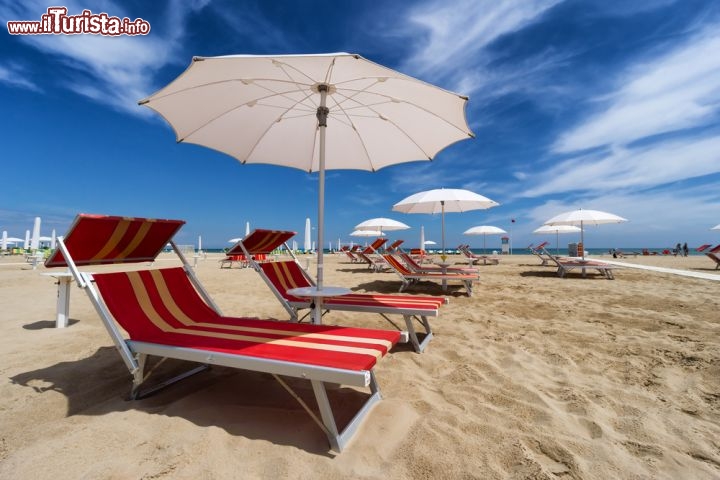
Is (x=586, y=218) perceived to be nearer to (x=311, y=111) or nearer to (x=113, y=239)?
(x=311, y=111)

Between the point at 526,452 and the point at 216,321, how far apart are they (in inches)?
95.3

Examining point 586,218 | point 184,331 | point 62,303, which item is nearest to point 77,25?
point 62,303

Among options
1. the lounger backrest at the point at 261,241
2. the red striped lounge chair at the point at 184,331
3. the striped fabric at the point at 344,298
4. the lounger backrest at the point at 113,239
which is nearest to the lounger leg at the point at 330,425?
the red striped lounge chair at the point at 184,331

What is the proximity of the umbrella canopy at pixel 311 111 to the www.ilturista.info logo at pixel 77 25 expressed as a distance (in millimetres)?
4786

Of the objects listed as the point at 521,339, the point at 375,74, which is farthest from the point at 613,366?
the point at 375,74

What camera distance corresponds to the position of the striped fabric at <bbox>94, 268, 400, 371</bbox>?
190cm

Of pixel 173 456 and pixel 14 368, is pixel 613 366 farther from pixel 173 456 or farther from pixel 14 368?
pixel 14 368

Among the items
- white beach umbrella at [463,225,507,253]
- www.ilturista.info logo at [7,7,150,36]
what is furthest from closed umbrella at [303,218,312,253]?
www.ilturista.info logo at [7,7,150,36]

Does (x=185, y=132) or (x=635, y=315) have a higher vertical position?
(x=185, y=132)

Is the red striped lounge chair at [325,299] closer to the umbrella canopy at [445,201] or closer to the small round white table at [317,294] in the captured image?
the small round white table at [317,294]

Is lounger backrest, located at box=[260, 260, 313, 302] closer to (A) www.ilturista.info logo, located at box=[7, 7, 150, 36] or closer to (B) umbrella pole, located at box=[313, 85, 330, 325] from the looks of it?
(B) umbrella pole, located at box=[313, 85, 330, 325]

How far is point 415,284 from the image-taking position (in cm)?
803

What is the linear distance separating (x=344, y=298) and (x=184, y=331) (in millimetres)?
1719

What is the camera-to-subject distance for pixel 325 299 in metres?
3.75
